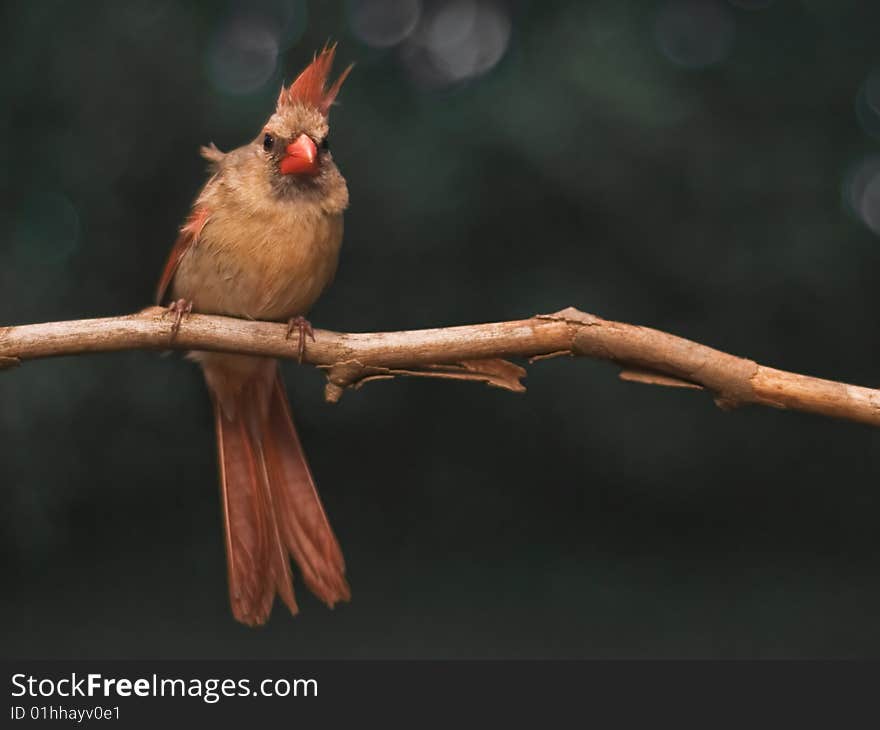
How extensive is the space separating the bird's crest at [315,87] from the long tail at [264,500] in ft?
2.41

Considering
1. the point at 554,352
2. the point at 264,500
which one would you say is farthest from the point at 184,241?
the point at 554,352

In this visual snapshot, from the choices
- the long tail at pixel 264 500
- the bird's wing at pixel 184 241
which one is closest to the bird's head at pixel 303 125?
the bird's wing at pixel 184 241

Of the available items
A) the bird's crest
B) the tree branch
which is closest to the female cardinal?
the bird's crest

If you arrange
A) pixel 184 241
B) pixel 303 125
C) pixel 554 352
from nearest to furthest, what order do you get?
pixel 554 352 → pixel 303 125 → pixel 184 241

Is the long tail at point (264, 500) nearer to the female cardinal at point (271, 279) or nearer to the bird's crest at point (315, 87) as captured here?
the female cardinal at point (271, 279)

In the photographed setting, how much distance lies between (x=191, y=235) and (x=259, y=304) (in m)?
0.27

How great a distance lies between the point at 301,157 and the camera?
2604mm

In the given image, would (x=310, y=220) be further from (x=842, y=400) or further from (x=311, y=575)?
(x=842, y=400)

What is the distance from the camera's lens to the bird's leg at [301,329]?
2.62 m

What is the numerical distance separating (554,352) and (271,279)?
2.33ft

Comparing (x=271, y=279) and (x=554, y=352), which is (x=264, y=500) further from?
(x=554, y=352)

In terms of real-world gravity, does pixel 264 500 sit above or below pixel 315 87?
below

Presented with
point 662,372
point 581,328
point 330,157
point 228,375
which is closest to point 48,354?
point 228,375

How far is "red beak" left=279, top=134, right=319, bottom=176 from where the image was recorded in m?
2.60
